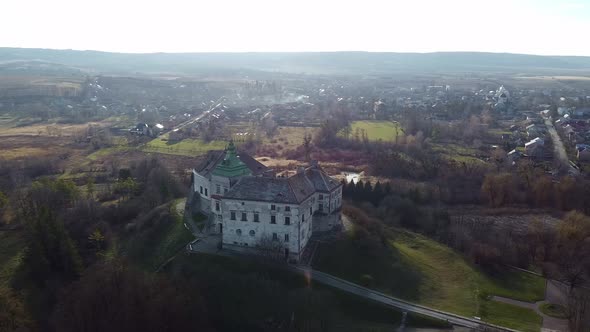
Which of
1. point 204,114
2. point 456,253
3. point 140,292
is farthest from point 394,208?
point 204,114

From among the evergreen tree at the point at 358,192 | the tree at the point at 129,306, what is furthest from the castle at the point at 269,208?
the evergreen tree at the point at 358,192

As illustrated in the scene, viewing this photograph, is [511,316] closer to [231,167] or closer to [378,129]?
[231,167]

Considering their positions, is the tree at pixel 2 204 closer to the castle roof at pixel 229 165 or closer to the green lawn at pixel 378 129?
the castle roof at pixel 229 165

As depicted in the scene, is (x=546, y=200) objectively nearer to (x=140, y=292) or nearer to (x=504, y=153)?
(x=504, y=153)

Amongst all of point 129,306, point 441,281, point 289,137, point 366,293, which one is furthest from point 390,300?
point 289,137

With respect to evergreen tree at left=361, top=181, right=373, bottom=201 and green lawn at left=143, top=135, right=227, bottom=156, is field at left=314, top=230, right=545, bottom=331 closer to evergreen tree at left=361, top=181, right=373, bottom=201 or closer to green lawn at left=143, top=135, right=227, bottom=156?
evergreen tree at left=361, top=181, right=373, bottom=201

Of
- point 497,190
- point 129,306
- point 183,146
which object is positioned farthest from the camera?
point 183,146
